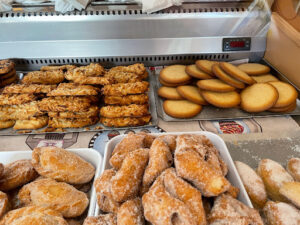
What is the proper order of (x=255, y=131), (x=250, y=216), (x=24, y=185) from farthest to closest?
(x=255, y=131) < (x=24, y=185) < (x=250, y=216)

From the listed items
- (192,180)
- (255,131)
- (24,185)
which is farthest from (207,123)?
(24,185)

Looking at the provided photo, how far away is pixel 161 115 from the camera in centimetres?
167

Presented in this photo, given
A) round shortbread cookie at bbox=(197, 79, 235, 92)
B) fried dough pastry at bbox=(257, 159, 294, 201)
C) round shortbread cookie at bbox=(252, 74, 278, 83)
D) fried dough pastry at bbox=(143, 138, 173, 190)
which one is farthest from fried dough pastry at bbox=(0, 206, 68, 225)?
round shortbread cookie at bbox=(252, 74, 278, 83)

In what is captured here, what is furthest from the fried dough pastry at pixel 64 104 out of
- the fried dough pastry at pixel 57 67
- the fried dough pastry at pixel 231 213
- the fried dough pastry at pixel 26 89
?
the fried dough pastry at pixel 231 213

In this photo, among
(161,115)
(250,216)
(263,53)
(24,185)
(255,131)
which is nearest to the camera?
(250,216)

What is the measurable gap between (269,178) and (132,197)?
645 mm

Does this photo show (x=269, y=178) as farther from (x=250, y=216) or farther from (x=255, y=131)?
(x=255, y=131)

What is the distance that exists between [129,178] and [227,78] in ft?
3.84

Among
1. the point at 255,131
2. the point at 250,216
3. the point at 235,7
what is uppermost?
the point at 235,7

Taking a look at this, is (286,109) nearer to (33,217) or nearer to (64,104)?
(64,104)

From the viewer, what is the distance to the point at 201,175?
2.62 ft

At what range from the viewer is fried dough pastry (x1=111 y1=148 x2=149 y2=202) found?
2.68ft

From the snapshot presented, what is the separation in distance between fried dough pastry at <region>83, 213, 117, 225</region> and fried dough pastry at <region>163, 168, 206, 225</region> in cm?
22

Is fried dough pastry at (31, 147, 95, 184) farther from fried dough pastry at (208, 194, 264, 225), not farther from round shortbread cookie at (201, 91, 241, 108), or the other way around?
round shortbread cookie at (201, 91, 241, 108)
